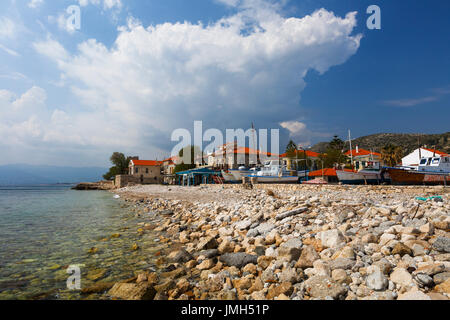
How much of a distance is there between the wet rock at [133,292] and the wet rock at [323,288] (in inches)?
115

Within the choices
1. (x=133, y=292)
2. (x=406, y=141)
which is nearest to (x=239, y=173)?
(x=133, y=292)

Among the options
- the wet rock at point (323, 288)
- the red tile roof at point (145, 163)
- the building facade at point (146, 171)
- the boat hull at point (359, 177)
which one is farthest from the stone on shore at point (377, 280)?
the red tile roof at point (145, 163)

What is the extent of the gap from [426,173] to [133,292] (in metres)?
28.7

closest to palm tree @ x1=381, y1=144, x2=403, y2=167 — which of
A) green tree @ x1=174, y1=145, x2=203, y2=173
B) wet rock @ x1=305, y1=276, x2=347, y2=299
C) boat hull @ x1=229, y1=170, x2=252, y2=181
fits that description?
boat hull @ x1=229, y1=170, x2=252, y2=181

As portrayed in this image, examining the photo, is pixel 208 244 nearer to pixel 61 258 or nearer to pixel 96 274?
pixel 96 274

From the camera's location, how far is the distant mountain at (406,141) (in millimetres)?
97438

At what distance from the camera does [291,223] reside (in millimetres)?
7051

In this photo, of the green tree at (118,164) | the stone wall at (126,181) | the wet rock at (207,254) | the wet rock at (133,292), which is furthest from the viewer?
the green tree at (118,164)

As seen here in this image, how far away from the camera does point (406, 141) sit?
112750 millimetres

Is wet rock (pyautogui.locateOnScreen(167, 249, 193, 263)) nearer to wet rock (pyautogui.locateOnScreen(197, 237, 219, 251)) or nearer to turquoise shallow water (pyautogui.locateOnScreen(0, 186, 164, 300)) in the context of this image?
wet rock (pyautogui.locateOnScreen(197, 237, 219, 251))

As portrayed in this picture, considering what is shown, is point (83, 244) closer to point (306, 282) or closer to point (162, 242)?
point (162, 242)

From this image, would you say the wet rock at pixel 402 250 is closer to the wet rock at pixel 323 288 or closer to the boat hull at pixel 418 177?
the wet rock at pixel 323 288
